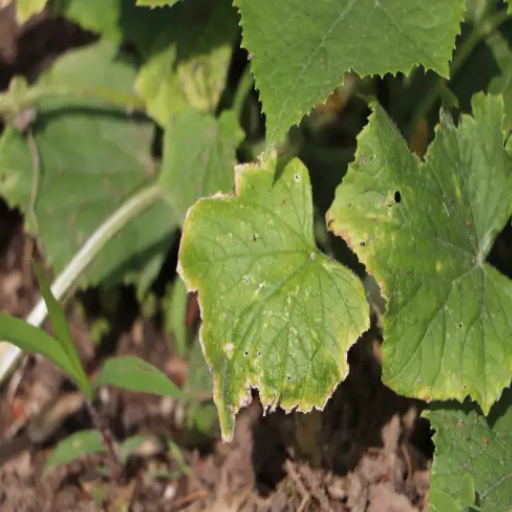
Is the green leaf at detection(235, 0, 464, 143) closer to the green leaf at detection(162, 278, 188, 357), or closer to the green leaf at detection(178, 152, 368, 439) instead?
the green leaf at detection(178, 152, 368, 439)

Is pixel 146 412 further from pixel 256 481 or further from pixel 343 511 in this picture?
pixel 343 511

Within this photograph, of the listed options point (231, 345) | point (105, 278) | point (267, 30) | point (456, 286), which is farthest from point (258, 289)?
point (105, 278)

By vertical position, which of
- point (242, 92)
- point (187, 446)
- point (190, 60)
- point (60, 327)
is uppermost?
point (190, 60)

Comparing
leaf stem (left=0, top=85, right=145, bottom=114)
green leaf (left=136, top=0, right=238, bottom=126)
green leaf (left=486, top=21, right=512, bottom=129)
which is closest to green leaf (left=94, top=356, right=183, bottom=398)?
green leaf (left=136, top=0, right=238, bottom=126)

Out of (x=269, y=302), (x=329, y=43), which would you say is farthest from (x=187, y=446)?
(x=329, y=43)

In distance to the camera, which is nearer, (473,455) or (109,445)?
(473,455)

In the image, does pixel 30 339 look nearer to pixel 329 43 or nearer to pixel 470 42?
pixel 329 43
